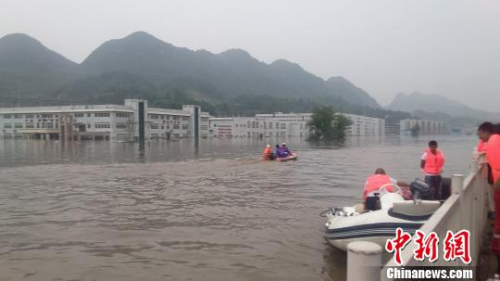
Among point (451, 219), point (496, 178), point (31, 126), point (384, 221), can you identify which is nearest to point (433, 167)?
point (384, 221)

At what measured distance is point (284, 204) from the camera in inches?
589

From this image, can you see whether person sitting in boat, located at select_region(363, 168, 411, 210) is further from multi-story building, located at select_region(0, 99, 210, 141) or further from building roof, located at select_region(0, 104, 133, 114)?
building roof, located at select_region(0, 104, 133, 114)

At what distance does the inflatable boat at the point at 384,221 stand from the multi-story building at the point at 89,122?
330 ft

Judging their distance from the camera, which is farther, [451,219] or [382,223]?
[382,223]

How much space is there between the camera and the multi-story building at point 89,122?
108 m

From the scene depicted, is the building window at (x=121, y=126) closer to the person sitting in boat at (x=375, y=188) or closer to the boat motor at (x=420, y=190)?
the boat motor at (x=420, y=190)

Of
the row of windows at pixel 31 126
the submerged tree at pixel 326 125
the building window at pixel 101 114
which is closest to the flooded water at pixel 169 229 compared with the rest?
the submerged tree at pixel 326 125

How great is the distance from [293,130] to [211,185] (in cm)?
14730

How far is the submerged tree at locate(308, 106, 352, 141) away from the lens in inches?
4080

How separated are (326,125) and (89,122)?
63898 millimetres

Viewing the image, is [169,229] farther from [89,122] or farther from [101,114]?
[89,122]

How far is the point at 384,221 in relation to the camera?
8.00 m

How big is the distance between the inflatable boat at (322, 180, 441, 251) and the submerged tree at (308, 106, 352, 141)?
314 feet

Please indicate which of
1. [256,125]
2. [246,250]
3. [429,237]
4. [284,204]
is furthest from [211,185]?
[256,125]
